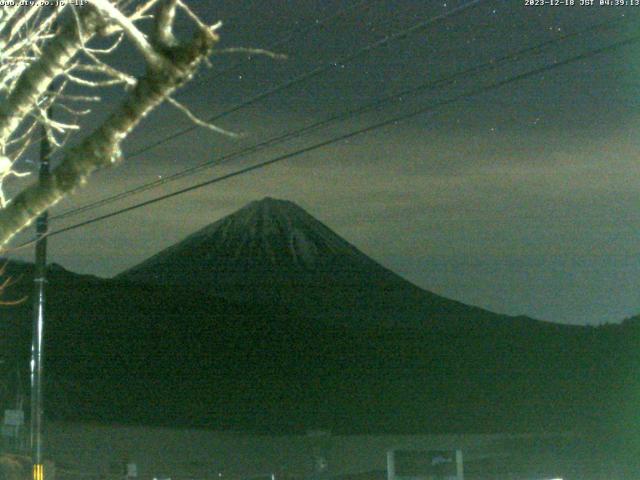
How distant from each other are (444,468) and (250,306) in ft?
461

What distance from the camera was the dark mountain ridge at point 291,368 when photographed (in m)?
85.8

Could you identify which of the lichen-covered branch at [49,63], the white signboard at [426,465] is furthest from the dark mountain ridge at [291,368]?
the lichen-covered branch at [49,63]

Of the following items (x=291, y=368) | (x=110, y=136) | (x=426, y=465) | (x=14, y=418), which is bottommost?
(x=426, y=465)

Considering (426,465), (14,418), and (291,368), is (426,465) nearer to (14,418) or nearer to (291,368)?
(14,418)

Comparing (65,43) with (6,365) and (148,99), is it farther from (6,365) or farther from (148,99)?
Result: (6,365)

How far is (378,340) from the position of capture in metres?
148

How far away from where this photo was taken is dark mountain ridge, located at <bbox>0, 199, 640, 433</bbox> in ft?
281

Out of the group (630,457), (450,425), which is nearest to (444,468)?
(630,457)

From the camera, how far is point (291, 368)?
123438 mm

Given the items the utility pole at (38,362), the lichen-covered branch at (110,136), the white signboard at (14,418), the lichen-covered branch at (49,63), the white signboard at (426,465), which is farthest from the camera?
the white signboard at (14,418)

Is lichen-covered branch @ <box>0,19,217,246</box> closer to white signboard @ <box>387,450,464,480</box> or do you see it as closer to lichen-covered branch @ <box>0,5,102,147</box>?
lichen-covered branch @ <box>0,5,102,147</box>

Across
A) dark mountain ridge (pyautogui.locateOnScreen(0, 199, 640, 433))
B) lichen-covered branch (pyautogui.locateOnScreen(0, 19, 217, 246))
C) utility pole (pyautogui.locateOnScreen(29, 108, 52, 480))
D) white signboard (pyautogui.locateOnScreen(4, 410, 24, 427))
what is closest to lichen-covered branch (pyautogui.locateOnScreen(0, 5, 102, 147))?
lichen-covered branch (pyautogui.locateOnScreen(0, 19, 217, 246))

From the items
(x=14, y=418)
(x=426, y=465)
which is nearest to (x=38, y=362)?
(x=14, y=418)

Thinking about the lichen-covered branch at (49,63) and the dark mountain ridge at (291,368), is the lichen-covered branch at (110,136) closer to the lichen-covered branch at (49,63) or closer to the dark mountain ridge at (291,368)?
the lichen-covered branch at (49,63)
